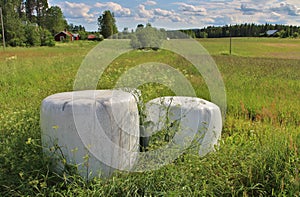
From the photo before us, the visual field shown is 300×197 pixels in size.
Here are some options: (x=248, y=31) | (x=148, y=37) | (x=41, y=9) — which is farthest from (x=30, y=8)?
(x=148, y=37)

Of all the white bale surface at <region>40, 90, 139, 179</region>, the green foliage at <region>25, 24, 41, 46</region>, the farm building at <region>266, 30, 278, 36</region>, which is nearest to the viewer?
the white bale surface at <region>40, 90, 139, 179</region>

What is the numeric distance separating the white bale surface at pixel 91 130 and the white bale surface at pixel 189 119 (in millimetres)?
490

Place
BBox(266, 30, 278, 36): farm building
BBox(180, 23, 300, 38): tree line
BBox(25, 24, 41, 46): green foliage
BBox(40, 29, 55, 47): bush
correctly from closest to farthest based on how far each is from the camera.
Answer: BBox(180, 23, 300, 38): tree line < BBox(266, 30, 278, 36): farm building < BBox(40, 29, 55, 47): bush < BBox(25, 24, 41, 46): green foliage

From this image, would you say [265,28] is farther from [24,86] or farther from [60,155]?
[60,155]

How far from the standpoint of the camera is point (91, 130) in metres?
2.76

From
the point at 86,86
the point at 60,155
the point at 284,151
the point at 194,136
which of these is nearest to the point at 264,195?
the point at 284,151

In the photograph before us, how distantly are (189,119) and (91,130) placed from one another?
1205 mm

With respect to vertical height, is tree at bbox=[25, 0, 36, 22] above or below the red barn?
above

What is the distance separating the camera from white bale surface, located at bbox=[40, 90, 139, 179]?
2.74m

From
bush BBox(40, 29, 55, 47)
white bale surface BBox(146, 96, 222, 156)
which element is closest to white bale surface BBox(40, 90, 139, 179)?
white bale surface BBox(146, 96, 222, 156)

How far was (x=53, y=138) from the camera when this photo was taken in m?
2.85

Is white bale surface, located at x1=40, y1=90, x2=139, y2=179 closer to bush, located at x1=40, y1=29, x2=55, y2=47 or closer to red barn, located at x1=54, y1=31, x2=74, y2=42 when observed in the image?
bush, located at x1=40, y1=29, x2=55, y2=47

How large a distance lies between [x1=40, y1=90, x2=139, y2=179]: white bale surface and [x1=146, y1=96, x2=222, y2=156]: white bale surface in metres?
0.49

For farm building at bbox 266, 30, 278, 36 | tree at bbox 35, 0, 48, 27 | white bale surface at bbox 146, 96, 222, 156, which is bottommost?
white bale surface at bbox 146, 96, 222, 156
